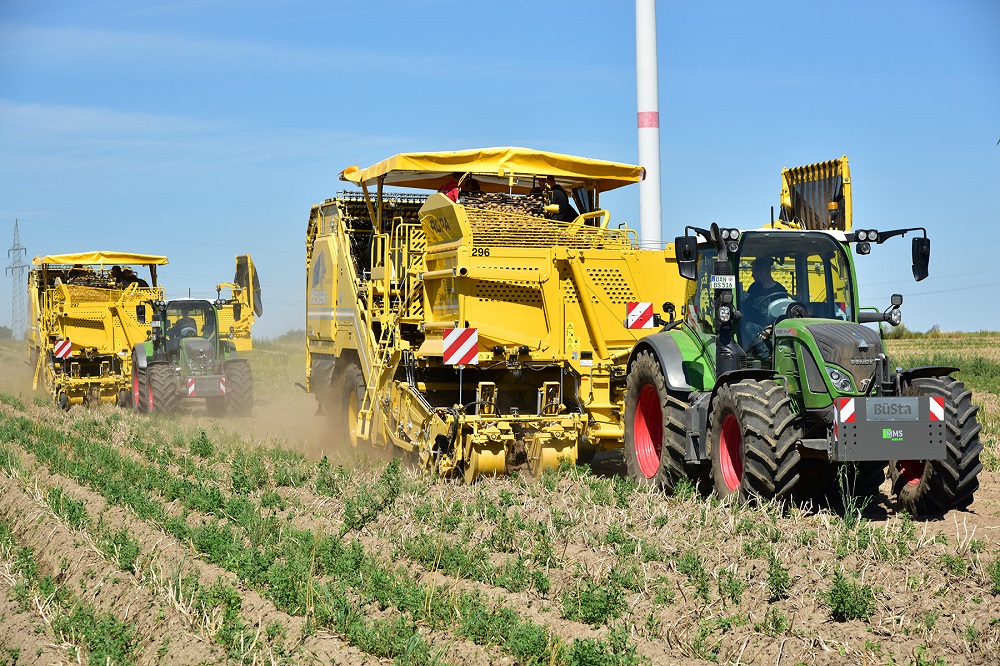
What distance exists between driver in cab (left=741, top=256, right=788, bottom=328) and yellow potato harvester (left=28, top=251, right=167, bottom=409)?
1460cm

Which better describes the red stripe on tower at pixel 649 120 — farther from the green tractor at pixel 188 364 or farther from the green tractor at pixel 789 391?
the green tractor at pixel 789 391

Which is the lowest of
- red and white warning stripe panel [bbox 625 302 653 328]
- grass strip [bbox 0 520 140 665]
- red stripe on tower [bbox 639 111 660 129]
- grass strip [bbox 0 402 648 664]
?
grass strip [bbox 0 520 140 665]

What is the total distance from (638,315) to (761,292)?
6.70 ft

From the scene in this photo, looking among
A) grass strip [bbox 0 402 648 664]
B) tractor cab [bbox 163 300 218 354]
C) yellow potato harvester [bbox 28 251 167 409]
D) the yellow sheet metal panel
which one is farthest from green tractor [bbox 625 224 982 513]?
yellow potato harvester [bbox 28 251 167 409]

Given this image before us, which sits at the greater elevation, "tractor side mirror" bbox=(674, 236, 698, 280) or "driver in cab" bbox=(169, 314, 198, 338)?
"tractor side mirror" bbox=(674, 236, 698, 280)

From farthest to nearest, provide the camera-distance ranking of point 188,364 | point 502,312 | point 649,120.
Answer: point 649,120, point 188,364, point 502,312

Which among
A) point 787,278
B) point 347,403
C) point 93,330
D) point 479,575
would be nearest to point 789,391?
point 787,278

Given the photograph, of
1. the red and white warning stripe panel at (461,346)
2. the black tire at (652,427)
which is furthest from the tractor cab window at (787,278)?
the red and white warning stripe panel at (461,346)

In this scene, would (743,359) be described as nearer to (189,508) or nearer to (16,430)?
Answer: (189,508)

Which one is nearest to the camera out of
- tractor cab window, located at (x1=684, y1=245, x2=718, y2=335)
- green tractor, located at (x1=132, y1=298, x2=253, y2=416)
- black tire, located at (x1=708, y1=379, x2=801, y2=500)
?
black tire, located at (x1=708, y1=379, x2=801, y2=500)

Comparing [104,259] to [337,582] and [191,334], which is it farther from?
[337,582]

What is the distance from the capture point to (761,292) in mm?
9281

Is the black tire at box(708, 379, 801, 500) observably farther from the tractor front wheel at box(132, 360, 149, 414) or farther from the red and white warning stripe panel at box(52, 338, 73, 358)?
the red and white warning stripe panel at box(52, 338, 73, 358)

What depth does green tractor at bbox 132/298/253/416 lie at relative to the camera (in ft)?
63.8
